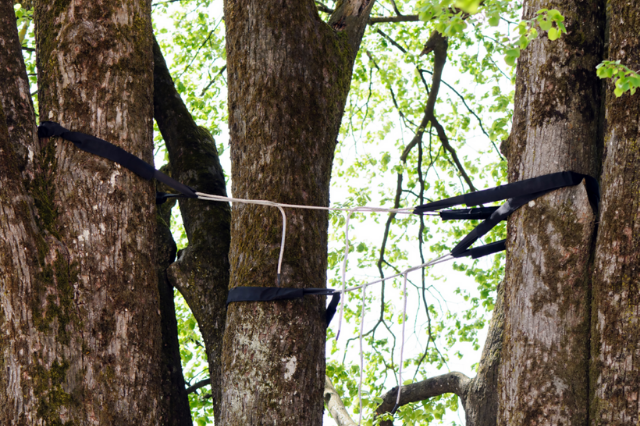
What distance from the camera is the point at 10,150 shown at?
2258 mm

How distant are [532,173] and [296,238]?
1.21 m

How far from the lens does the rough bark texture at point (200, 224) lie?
3.43m

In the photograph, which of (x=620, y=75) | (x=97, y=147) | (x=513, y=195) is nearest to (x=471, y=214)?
(x=513, y=195)

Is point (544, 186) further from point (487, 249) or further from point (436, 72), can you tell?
point (436, 72)

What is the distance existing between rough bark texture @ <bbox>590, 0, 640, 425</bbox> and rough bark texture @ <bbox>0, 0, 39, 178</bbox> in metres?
2.34

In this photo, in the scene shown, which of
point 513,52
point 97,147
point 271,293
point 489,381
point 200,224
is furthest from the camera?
point 489,381

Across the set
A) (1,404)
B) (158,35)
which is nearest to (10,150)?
(1,404)

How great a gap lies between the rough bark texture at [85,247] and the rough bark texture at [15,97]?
0.05 metres

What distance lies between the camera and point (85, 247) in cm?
238

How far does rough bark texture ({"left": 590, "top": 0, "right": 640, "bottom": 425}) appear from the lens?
205 centimetres

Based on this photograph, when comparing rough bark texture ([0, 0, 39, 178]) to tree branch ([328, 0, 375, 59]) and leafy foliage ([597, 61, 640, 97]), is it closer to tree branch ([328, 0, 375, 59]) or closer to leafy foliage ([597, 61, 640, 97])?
tree branch ([328, 0, 375, 59])

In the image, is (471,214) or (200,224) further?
(200,224)

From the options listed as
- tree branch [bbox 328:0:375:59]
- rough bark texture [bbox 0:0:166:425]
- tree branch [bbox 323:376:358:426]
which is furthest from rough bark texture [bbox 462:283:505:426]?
rough bark texture [bbox 0:0:166:425]

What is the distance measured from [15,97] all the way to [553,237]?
2.35m
